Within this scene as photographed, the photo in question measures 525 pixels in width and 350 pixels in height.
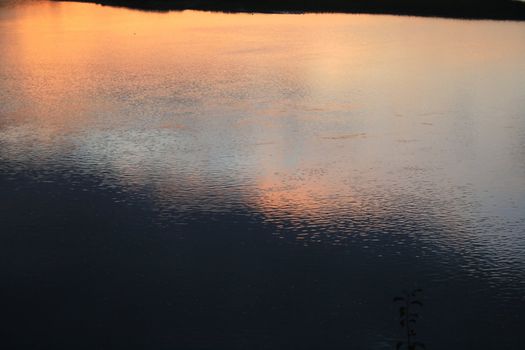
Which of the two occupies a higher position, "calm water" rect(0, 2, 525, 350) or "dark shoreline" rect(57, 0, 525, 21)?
"dark shoreline" rect(57, 0, 525, 21)

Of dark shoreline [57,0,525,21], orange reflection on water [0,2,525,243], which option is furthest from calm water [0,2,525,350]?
dark shoreline [57,0,525,21]

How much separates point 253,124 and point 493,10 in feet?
85.8

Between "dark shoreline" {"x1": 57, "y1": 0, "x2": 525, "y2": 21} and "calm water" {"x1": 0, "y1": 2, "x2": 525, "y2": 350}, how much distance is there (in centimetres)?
1293

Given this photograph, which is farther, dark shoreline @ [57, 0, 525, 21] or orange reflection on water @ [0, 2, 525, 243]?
dark shoreline @ [57, 0, 525, 21]

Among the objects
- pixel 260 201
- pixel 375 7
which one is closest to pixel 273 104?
pixel 260 201

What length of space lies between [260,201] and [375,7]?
1271 inches

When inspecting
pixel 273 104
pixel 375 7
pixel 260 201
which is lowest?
pixel 260 201

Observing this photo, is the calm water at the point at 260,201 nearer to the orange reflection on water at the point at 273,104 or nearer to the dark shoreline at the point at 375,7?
the orange reflection on water at the point at 273,104

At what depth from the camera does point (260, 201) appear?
17203 mm

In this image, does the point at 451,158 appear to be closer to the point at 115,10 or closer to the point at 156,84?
the point at 156,84

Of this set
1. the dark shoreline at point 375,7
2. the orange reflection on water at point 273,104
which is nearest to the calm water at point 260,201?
the orange reflection on water at point 273,104

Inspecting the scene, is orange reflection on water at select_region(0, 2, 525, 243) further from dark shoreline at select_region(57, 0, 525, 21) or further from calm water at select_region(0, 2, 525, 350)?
dark shoreline at select_region(57, 0, 525, 21)

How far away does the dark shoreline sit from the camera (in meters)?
45.1

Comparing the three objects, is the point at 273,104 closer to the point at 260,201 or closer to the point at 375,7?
the point at 260,201
